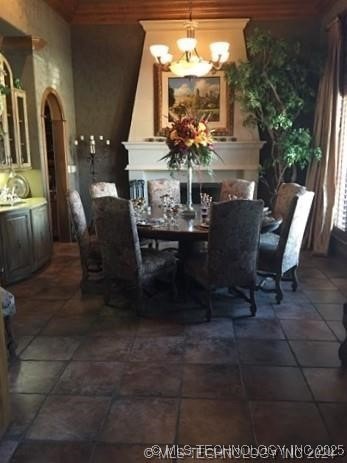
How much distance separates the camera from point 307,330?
340 centimetres

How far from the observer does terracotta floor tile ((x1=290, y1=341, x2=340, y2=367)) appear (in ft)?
9.47

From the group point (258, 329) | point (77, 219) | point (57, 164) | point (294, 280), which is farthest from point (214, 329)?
point (57, 164)

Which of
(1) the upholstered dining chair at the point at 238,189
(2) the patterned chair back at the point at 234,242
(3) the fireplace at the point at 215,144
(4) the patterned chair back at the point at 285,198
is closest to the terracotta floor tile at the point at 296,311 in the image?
(2) the patterned chair back at the point at 234,242

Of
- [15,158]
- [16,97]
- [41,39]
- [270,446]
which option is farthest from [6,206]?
[270,446]

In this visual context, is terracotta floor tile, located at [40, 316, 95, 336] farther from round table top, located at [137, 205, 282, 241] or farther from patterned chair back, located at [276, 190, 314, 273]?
patterned chair back, located at [276, 190, 314, 273]

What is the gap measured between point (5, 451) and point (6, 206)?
2975 millimetres

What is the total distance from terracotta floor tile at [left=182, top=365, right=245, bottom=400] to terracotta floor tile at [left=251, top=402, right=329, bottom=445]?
0.60ft

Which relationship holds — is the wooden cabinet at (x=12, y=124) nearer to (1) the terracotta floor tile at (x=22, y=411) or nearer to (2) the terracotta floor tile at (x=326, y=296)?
(1) the terracotta floor tile at (x=22, y=411)

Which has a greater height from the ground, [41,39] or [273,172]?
[41,39]

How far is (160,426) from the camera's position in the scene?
7.39 ft

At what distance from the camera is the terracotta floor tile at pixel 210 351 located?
9.66 feet

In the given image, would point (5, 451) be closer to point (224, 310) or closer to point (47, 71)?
point (224, 310)

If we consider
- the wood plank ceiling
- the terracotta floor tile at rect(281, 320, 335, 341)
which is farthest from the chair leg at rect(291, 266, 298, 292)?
the wood plank ceiling

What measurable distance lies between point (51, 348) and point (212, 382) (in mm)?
1286
